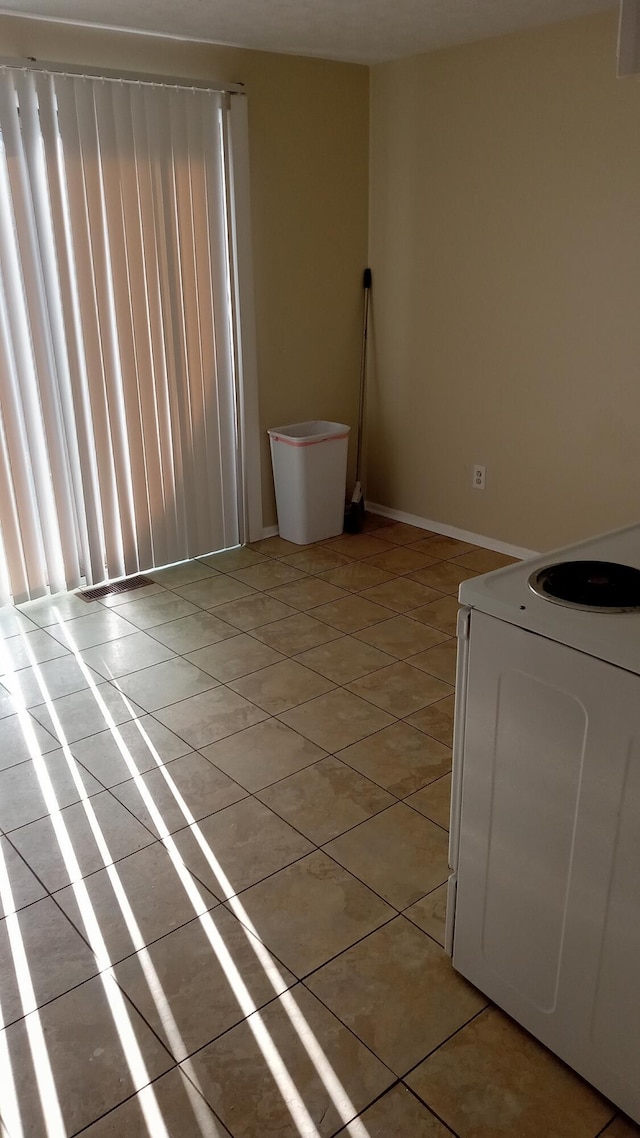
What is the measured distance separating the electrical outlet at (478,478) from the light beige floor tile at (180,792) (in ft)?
7.45

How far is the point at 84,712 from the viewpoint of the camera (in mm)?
2861

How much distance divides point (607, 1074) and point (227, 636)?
2175mm

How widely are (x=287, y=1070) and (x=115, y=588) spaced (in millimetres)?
2571

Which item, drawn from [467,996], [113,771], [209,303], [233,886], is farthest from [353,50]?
[467,996]

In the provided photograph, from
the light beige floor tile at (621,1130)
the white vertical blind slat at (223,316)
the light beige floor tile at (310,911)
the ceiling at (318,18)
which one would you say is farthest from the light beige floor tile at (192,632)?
the ceiling at (318,18)

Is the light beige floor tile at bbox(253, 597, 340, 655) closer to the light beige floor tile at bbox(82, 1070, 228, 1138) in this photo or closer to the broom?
the broom

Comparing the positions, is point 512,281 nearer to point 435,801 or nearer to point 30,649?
point 435,801

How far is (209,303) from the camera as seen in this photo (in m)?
3.91

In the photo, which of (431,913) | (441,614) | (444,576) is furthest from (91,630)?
(431,913)

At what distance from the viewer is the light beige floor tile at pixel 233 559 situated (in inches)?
163

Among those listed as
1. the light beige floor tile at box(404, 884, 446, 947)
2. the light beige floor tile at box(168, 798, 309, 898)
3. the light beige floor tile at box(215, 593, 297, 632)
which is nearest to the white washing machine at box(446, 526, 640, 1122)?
the light beige floor tile at box(404, 884, 446, 947)

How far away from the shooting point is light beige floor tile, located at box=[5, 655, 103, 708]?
2966 millimetres

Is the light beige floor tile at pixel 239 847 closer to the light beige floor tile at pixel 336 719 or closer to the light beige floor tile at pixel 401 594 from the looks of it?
the light beige floor tile at pixel 336 719

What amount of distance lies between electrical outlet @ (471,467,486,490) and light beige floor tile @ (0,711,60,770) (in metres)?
Answer: 2.45
